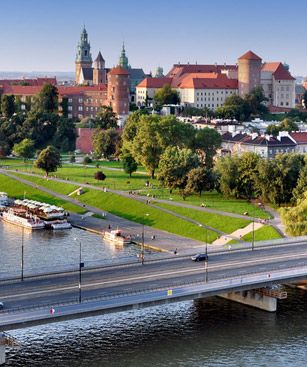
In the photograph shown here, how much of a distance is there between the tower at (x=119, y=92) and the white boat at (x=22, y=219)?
Result: 73275mm

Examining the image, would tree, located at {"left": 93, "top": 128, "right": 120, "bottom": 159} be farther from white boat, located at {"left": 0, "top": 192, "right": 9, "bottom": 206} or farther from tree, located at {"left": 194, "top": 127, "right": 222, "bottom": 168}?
white boat, located at {"left": 0, "top": 192, "right": 9, "bottom": 206}

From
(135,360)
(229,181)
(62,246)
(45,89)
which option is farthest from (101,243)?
(45,89)

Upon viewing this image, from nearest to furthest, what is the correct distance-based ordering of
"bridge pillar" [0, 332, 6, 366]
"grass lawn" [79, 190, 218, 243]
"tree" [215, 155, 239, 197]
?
"bridge pillar" [0, 332, 6, 366], "grass lawn" [79, 190, 218, 243], "tree" [215, 155, 239, 197]

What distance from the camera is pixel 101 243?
8681 centimetres

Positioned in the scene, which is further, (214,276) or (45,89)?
(45,89)

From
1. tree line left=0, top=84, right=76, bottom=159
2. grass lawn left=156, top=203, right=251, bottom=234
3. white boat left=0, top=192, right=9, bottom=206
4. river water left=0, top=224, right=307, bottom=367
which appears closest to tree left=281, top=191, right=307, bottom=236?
grass lawn left=156, top=203, right=251, bottom=234

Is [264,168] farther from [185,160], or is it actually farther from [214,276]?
[214,276]

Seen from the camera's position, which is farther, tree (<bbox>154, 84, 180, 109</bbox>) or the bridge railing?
tree (<bbox>154, 84, 180, 109</bbox>)

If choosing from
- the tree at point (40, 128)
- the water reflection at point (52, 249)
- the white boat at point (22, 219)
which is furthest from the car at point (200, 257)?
the tree at point (40, 128)

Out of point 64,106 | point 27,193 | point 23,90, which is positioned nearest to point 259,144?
point 27,193

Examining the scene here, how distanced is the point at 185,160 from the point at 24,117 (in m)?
66.0

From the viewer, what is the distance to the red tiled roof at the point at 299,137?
429ft

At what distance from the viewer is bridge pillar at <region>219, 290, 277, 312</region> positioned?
60688 mm

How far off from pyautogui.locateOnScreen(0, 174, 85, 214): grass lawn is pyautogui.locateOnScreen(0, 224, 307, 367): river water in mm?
46556
